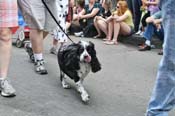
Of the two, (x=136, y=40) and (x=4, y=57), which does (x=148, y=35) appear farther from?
(x=4, y=57)

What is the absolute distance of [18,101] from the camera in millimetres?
4742

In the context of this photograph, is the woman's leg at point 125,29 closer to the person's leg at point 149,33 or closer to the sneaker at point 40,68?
the person's leg at point 149,33

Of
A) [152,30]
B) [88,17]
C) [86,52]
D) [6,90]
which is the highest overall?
[86,52]

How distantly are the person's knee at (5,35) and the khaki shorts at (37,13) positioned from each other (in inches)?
38.3

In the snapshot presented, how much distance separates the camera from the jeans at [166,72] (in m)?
3.47

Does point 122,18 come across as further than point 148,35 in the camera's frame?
Yes

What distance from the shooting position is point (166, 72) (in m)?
3.53

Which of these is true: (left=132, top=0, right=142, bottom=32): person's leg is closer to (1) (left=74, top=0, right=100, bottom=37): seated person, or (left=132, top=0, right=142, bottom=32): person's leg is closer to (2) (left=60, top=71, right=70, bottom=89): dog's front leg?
(1) (left=74, top=0, right=100, bottom=37): seated person

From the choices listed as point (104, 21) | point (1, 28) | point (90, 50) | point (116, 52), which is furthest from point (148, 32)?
point (1, 28)

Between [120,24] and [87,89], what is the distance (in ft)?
15.7

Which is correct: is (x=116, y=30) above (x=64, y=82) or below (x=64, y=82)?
below

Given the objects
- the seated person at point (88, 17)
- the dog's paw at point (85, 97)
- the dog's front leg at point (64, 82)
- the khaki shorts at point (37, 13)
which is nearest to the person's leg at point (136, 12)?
the seated person at point (88, 17)

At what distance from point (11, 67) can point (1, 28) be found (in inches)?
69.7

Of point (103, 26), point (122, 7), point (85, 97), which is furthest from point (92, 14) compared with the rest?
point (85, 97)
